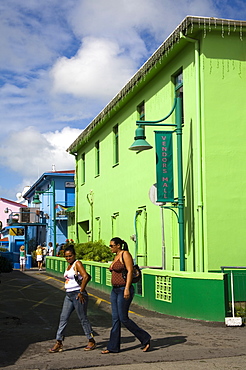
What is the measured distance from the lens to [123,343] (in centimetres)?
875

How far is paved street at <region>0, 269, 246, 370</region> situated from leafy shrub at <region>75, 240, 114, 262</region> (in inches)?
290

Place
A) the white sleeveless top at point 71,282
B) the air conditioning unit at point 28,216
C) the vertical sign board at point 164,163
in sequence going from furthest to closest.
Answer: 1. the air conditioning unit at point 28,216
2. the vertical sign board at point 164,163
3. the white sleeveless top at point 71,282

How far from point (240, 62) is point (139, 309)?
6755 mm

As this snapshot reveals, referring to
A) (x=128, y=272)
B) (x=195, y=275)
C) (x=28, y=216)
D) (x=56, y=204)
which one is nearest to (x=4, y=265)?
(x=56, y=204)

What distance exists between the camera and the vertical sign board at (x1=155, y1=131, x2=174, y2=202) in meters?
13.9

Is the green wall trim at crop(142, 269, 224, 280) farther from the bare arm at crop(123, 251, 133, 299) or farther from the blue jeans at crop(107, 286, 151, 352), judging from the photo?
the bare arm at crop(123, 251, 133, 299)

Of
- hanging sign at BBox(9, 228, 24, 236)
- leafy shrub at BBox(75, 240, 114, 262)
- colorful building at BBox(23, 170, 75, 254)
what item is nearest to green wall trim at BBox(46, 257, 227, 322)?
leafy shrub at BBox(75, 240, 114, 262)

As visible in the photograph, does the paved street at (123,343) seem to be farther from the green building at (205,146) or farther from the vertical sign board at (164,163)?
the vertical sign board at (164,163)

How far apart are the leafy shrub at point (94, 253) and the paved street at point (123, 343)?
7.37m

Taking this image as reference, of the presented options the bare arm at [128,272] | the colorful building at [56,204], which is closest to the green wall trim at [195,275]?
the bare arm at [128,272]

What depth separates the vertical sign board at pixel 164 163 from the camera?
Answer: 45.6ft

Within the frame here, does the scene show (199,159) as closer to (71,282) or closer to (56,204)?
(71,282)

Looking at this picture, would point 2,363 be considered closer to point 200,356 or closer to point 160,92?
point 200,356

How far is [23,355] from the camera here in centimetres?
791
